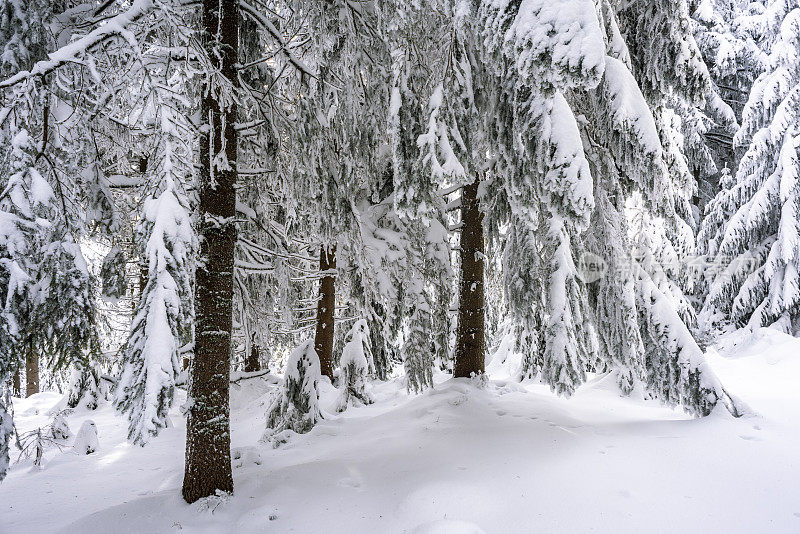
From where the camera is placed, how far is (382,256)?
20.6ft

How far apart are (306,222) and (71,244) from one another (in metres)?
3.88

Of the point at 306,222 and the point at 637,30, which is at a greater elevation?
the point at 637,30

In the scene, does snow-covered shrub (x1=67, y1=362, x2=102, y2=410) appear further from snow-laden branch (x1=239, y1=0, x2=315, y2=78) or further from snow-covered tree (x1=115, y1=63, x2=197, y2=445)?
snow-laden branch (x1=239, y1=0, x2=315, y2=78)

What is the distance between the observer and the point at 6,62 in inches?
158

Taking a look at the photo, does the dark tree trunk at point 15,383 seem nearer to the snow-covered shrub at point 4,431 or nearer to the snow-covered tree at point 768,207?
the snow-covered shrub at point 4,431

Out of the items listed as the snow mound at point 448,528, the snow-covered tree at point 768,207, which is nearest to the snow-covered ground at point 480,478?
the snow mound at point 448,528

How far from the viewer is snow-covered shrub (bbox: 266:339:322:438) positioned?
744cm

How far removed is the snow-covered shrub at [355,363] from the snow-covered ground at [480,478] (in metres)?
1.20

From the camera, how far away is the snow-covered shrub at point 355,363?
8297 millimetres

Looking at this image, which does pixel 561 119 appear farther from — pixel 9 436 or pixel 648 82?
pixel 9 436

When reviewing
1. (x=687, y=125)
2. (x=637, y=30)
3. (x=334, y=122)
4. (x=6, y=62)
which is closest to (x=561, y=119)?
(x=334, y=122)

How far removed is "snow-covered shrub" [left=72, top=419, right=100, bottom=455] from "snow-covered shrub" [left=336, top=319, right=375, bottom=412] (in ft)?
14.8

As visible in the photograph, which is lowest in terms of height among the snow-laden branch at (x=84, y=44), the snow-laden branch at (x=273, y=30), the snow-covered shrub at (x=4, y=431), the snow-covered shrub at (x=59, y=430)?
the snow-covered shrub at (x=59, y=430)

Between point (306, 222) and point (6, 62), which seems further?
point (306, 222)
